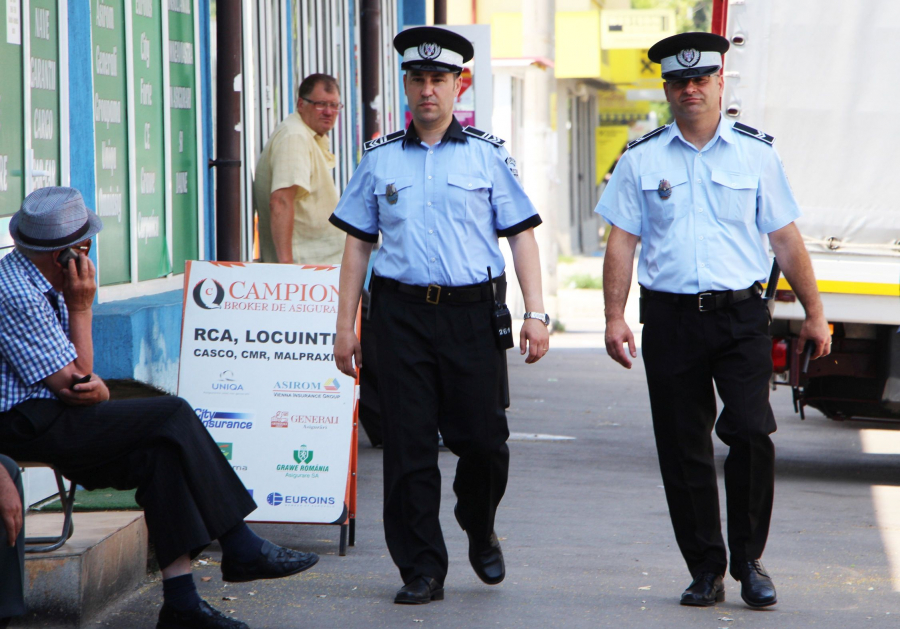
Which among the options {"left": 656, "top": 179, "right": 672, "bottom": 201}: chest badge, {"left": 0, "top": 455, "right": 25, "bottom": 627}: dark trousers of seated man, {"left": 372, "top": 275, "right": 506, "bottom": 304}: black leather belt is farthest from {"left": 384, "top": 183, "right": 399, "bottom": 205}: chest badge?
{"left": 0, "top": 455, "right": 25, "bottom": 627}: dark trousers of seated man

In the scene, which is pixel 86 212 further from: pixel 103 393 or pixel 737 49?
pixel 737 49

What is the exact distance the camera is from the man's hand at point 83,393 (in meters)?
4.25

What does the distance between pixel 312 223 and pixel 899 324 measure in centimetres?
325

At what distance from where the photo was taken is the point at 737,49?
7.77m

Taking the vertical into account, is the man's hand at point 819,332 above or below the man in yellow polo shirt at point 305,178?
below

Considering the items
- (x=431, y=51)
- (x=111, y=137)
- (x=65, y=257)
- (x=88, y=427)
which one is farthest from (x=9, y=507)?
(x=111, y=137)

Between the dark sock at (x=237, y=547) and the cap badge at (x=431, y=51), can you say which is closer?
the dark sock at (x=237, y=547)

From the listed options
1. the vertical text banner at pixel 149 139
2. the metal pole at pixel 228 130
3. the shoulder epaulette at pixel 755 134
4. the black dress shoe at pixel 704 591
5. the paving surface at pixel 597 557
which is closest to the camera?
the paving surface at pixel 597 557

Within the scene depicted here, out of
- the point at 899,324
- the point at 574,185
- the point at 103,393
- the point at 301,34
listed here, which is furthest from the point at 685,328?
the point at 574,185

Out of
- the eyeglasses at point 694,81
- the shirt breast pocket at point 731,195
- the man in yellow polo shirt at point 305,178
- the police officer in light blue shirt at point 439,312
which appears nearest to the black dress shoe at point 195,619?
the police officer in light blue shirt at point 439,312

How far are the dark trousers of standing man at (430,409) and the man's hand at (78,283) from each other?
3.65 feet

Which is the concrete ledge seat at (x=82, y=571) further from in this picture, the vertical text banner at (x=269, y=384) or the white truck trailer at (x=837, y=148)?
the white truck trailer at (x=837, y=148)

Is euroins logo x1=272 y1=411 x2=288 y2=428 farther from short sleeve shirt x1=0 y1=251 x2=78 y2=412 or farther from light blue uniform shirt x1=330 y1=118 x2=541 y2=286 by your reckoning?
short sleeve shirt x1=0 y1=251 x2=78 y2=412

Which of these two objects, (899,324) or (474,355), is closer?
(474,355)
